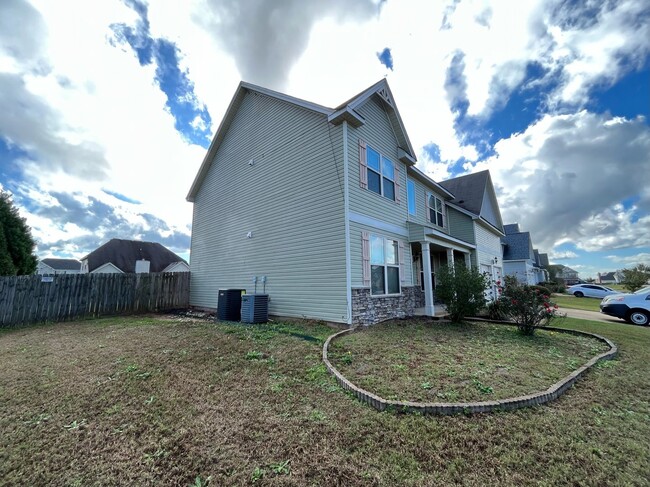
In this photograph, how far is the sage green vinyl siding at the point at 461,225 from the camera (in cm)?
1580

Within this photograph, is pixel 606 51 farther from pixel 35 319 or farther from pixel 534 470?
pixel 35 319

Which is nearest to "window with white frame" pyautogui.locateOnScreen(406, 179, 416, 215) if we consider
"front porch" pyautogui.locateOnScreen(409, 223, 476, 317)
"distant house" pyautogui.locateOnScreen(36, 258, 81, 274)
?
"front porch" pyautogui.locateOnScreen(409, 223, 476, 317)

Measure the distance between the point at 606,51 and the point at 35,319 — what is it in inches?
831

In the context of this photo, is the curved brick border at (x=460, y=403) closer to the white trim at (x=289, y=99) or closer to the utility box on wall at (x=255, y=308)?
the utility box on wall at (x=255, y=308)

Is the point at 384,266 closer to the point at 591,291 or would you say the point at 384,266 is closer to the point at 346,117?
the point at 346,117

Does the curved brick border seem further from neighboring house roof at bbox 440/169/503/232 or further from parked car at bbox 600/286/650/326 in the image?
neighboring house roof at bbox 440/169/503/232

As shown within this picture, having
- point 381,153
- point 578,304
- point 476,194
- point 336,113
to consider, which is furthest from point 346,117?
point 578,304

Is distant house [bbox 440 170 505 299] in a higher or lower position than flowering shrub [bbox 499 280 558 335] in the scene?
higher

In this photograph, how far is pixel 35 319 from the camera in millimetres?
10125

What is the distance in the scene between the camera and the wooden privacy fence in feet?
32.2

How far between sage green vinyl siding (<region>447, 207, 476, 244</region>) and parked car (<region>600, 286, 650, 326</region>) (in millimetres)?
6122

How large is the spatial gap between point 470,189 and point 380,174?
35.6ft

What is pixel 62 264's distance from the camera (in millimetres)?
43594

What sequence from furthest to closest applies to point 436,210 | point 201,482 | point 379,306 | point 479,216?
point 479,216 → point 436,210 → point 379,306 → point 201,482
